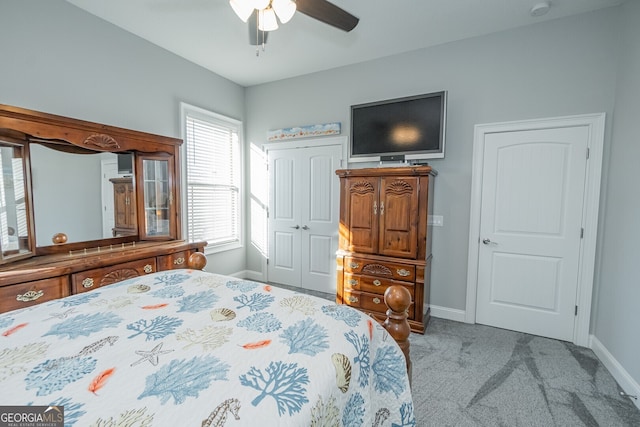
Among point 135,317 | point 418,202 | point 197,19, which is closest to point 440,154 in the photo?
point 418,202

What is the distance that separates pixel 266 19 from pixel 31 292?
2225mm

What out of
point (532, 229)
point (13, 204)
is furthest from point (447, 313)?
point (13, 204)

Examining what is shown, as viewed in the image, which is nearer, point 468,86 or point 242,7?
point 242,7

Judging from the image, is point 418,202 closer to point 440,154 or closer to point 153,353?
point 440,154

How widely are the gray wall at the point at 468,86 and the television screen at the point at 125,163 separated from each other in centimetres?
204

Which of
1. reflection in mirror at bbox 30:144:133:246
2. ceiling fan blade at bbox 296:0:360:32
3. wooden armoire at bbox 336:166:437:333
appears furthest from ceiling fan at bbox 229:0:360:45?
reflection in mirror at bbox 30:144:133:246

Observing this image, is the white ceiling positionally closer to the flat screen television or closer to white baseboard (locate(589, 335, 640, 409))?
the flat screen television

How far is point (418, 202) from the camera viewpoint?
107 inches

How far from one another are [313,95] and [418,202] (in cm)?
203

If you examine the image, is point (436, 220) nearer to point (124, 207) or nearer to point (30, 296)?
point (124, 207)

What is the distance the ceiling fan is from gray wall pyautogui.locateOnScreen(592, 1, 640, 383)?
7.14 feet

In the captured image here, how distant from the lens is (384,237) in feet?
9.51

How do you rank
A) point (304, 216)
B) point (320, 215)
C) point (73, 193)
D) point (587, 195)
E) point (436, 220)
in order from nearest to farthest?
point (73, 193), point (587, 195), point (436, 220), point (320, 215), point (304, 216)

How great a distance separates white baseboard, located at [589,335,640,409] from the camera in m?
1.90
